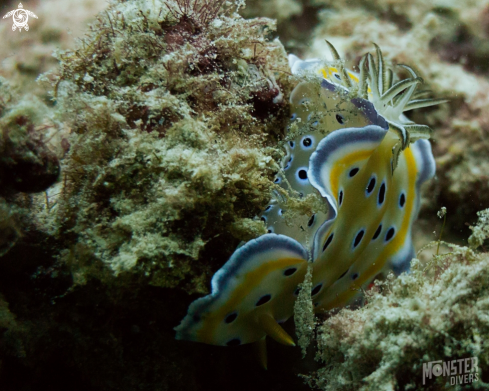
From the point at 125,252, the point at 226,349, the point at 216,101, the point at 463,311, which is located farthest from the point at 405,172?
the point at 125,252

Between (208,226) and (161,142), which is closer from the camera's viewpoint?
(161,142)

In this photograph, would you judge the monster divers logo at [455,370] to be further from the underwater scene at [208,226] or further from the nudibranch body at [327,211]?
the nudibranch body at [327,211]

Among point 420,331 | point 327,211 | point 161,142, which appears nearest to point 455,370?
point 420,331

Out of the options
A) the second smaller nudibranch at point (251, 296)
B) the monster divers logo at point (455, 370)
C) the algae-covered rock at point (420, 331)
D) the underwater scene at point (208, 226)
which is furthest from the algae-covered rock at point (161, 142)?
the monster divers logo at point (455, 370)

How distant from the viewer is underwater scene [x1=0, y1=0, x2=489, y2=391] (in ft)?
5.02

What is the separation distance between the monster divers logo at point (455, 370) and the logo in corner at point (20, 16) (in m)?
4.85

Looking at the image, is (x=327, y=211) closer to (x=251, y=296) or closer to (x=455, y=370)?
(x=251, y=296)

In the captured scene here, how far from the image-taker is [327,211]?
6.20 ft

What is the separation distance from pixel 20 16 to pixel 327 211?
172 inches

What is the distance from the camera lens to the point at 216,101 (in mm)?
1987

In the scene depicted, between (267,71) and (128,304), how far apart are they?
5.84 ft

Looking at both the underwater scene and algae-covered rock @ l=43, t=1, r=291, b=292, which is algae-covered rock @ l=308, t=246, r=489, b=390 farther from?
algae-covered rock @ l=43, t=1, r=291, b=292

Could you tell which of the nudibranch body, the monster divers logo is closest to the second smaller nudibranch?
the nudibranch body

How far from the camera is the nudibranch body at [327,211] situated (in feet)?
5.83
